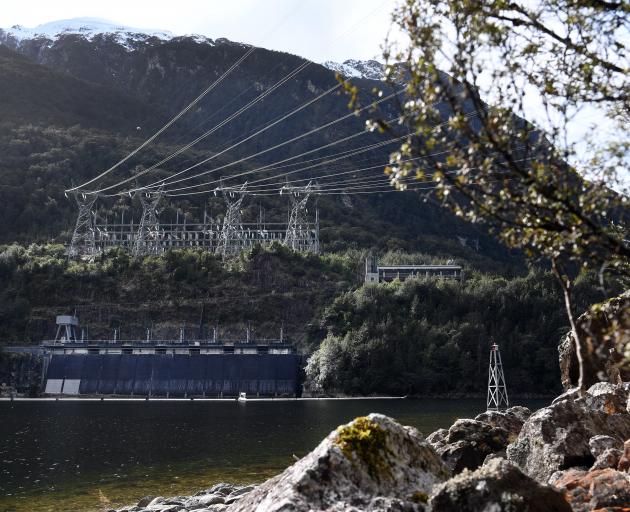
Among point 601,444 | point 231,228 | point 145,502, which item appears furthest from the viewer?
point 231,228

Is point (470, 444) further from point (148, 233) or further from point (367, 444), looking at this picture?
point (148, 233)

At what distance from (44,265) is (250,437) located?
97.8 m

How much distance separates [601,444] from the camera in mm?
13539

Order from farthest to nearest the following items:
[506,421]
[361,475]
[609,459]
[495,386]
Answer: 1. [495,386]
2. [506,421]
3. [609,459]
4. [361,475]

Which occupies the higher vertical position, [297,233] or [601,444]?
[297,233]

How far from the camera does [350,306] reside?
118m

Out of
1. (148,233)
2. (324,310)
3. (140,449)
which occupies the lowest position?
(140,449)

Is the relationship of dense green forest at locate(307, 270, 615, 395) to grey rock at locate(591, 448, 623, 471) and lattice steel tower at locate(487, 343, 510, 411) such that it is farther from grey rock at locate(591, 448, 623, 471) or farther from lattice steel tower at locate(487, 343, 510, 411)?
grey rock at locate(591, 448, 623, 471)

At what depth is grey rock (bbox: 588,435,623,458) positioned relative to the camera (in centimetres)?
1348

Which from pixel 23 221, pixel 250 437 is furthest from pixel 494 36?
pixel 23 221

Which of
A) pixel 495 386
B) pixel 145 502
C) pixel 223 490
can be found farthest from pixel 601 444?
pixel 495 386

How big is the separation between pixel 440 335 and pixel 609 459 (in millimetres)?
100735

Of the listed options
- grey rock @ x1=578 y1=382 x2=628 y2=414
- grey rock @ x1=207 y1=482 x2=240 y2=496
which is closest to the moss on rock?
grey rock @ x1=578 y1=382 x2=628 y2=414

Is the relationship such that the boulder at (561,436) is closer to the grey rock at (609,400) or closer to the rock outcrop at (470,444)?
the grey rock at (609,400)
